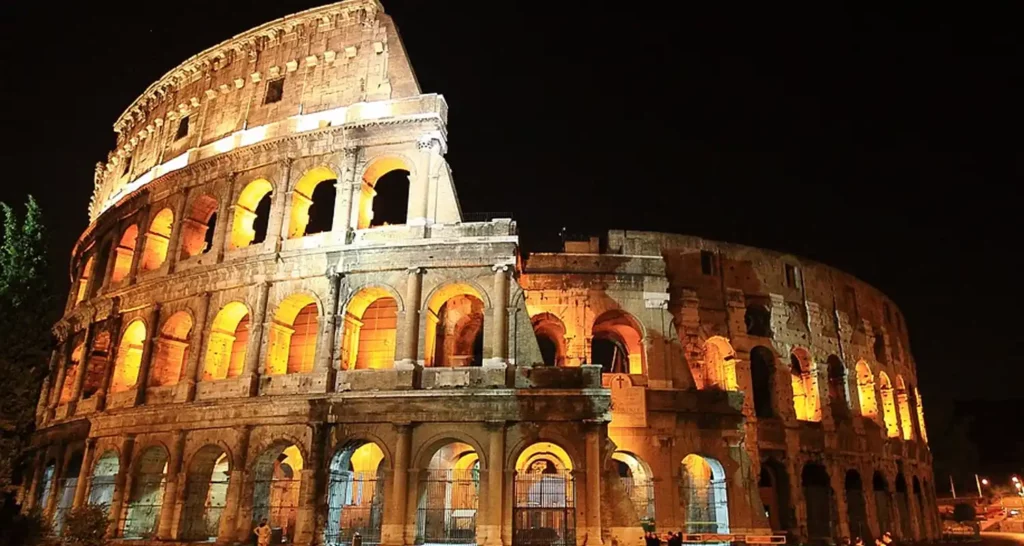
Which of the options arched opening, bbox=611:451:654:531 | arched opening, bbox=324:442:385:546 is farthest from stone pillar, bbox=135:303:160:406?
arched opening, bbox=611:451:654:531

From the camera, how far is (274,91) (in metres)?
21.5

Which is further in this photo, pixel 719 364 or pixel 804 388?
pixel 804 388

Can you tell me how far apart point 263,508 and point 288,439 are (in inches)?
75.3

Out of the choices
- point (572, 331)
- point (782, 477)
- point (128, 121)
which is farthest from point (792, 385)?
point (128, 121)

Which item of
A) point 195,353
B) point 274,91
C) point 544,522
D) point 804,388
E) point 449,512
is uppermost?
point 274,91

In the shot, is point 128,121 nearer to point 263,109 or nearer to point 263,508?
point 263,109

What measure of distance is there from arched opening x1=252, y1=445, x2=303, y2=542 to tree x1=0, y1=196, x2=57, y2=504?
20.3 feet

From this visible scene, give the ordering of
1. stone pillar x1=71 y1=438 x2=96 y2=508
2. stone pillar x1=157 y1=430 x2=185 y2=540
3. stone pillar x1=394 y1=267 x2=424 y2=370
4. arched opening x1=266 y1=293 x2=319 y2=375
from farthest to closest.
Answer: stone pillar x1=71 y1=438 x2=96 y2=508
arched opening x1=266 y1=293 x2=319 y2=375
stone pillar x1=157 y1=430 x2=185 y2=540
stone pillar x1=394 y1=267 x2=424 y2=370

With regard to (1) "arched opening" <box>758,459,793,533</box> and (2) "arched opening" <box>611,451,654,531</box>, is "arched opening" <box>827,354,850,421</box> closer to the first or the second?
(1) "arched opening" <box>758,459,793,533</box>

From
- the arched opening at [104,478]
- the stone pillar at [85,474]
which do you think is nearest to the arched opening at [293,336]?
the arched opening at [104,478]

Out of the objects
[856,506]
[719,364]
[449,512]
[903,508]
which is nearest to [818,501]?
[856,506]

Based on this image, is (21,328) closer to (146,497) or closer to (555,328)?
(146,497)

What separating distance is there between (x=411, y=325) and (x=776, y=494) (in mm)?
13707

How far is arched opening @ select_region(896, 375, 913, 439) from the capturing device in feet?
92.0
